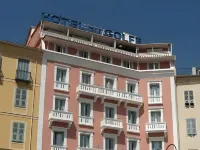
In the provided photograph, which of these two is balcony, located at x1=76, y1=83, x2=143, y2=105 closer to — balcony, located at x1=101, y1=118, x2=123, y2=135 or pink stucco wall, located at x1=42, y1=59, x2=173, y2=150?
pink stucco wall, located at x1=42, y1=59, x2=173, y2=150

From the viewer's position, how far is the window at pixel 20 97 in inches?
1974

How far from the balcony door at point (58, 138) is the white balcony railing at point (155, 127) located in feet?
37.7

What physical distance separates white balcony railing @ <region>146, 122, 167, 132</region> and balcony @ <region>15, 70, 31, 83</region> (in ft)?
54.0

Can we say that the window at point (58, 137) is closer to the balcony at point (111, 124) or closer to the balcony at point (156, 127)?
the balcony at point (111, 124)

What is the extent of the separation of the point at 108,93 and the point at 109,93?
0.47ft

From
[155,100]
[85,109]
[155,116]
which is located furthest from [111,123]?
[155,100]

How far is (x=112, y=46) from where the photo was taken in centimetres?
6025

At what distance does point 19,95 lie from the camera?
5041 cm

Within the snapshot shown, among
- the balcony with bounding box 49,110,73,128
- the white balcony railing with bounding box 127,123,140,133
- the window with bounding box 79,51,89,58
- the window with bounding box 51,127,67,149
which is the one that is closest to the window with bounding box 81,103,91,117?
the balcony with bounding box 49,110,73,128

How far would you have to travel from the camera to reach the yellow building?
48594 millimetres

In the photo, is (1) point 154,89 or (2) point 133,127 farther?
(1) point 154,89

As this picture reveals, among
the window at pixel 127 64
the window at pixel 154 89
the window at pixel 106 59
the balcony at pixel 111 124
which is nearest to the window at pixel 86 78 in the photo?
the window at pixel 106 59

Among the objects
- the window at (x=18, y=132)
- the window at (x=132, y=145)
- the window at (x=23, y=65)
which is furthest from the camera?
the window at (x=132, y=145)

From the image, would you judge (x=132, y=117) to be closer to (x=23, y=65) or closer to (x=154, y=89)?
(x=154, y=89)
